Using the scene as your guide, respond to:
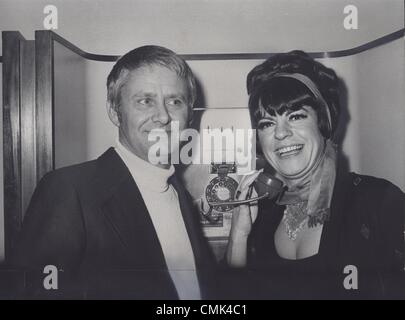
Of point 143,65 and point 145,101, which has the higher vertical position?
point 143,65

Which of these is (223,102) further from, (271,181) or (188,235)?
(188,235)

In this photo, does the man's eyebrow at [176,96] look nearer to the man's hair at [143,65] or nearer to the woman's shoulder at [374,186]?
the man's hair at [143,65]

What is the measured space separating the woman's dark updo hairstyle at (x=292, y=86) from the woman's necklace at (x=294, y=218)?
23cm

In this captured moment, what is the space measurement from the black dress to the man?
18 centimetres

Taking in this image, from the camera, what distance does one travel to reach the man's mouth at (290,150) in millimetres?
1521

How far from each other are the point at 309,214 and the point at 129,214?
0.53 m

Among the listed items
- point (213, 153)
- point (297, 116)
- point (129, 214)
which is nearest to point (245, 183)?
point (213, 153)

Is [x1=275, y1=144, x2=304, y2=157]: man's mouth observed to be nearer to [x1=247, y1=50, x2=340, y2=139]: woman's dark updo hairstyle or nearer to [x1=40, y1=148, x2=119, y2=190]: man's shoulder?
[x1=247, y1=50, x2=340, y2=139]: woman's dark updo hairstyle

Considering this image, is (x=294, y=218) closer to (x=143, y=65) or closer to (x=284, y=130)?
(x=284, y=130)

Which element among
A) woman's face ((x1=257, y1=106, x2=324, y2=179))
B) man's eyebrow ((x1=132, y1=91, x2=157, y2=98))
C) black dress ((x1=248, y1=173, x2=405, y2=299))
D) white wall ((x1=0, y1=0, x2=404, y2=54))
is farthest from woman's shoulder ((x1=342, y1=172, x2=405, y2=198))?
man's eyebrow ((x1=132, y1=91, x2=157, y2=98))

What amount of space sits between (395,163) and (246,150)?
454mm

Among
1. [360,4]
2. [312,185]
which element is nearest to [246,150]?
[312,185]

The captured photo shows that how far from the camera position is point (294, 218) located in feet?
5.05

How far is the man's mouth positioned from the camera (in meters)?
1.52
